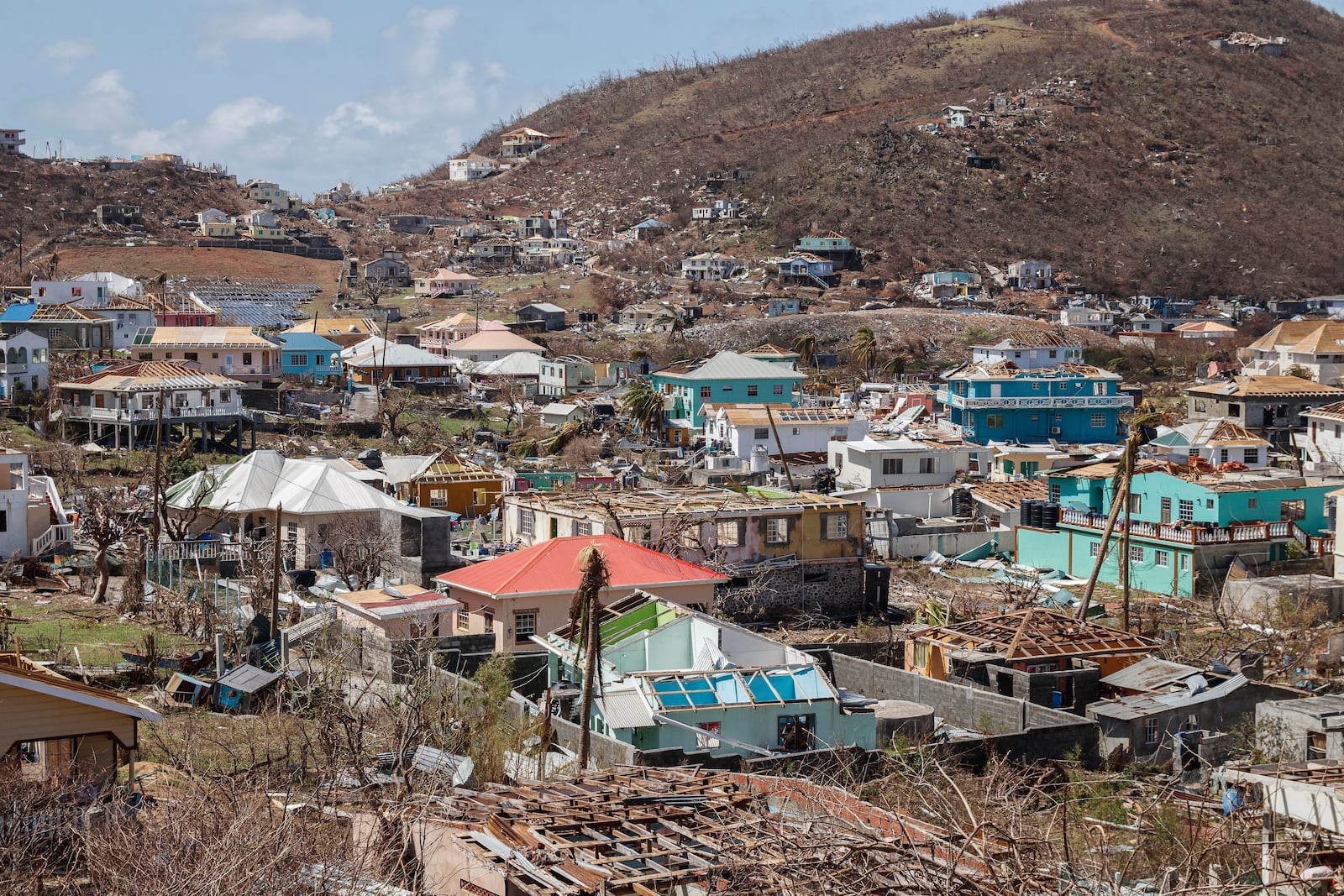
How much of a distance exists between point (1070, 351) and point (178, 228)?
6423 cm

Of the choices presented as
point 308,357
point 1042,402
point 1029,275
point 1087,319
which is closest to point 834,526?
point 1042,402

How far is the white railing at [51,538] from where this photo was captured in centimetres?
3016

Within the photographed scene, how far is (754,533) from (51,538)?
13.8m

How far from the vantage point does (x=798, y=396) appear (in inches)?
2221

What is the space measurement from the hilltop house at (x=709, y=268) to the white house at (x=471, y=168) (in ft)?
161

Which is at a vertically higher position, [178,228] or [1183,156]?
[1183,156]

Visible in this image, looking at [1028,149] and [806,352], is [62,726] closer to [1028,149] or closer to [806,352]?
[806,352]

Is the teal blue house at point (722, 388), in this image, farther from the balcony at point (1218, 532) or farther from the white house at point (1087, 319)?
the white house at point (1087, 319)

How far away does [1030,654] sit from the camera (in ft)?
72.9

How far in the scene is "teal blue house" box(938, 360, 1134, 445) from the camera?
5169 centimetres

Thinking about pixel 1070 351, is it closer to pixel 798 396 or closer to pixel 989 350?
pixel 989 350

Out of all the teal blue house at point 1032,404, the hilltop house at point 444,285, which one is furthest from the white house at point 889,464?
the hilltop house at point 444,285

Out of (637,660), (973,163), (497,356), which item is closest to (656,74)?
(973,163)

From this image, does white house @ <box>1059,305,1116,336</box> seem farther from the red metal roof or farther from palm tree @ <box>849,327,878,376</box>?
the red metal roof
